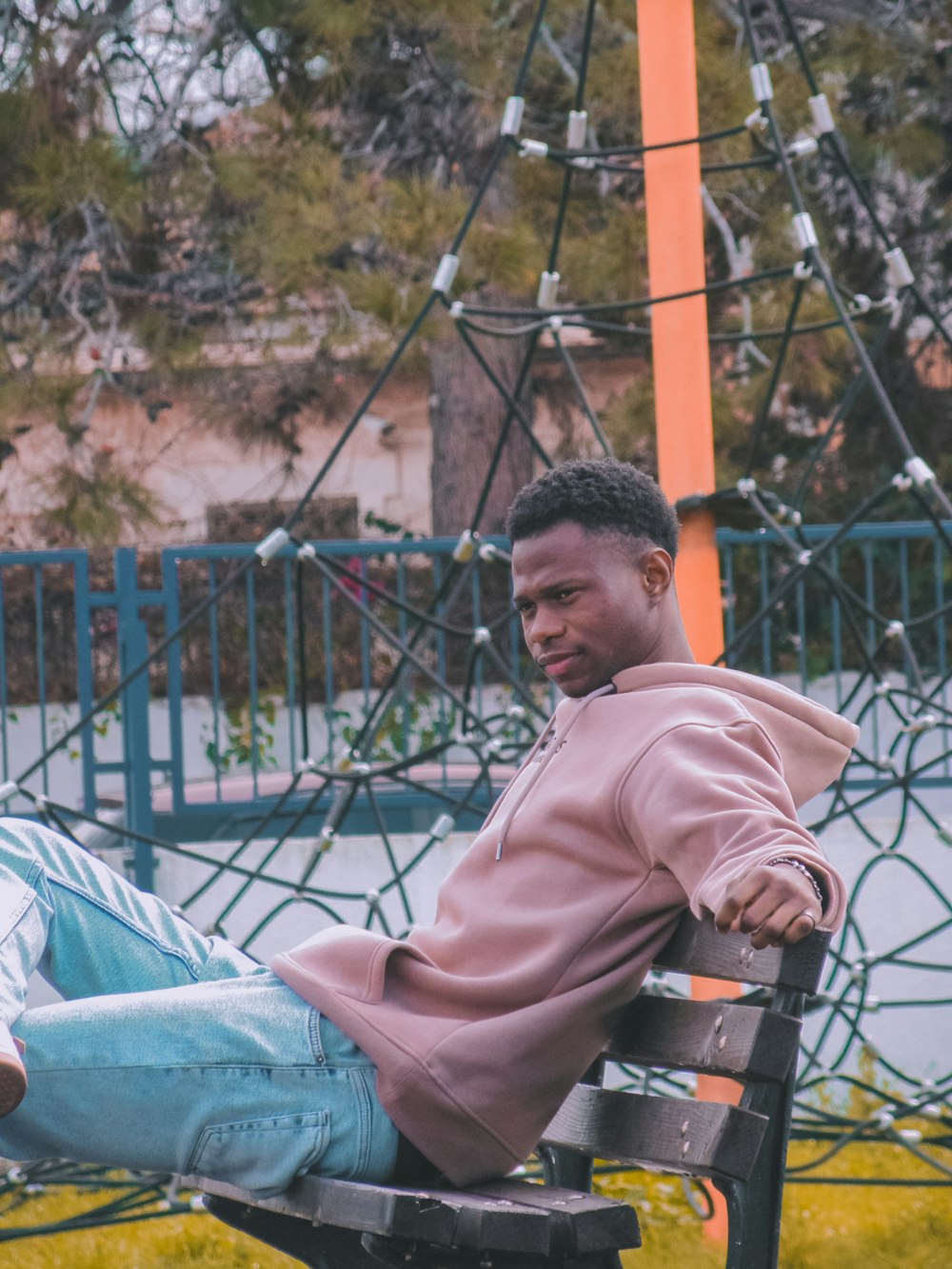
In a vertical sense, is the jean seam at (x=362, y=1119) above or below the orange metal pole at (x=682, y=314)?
below

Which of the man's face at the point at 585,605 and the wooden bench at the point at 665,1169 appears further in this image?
the man's face at the point at 585,605

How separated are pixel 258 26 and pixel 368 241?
94 cm

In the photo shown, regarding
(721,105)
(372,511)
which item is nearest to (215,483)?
(372,511)

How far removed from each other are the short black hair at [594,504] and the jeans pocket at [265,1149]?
2.09 ft

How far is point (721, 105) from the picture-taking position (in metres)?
5.69

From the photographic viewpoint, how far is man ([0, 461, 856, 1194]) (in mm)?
1426

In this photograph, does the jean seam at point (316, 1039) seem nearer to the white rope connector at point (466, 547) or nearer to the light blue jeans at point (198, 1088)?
the light blue jeans at point (198, 1088)

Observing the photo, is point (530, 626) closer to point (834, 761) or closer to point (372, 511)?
point (834, 761)

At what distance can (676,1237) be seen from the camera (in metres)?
2.67

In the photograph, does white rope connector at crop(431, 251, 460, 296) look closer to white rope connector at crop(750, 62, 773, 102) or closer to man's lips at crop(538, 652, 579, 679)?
white rope connector at crop(750, 62, 773, 102)

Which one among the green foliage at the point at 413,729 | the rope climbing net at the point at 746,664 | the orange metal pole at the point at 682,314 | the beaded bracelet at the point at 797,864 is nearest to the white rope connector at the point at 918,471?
the rope climbing net at the point at 746,664

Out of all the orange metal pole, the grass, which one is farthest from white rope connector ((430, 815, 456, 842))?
the grass

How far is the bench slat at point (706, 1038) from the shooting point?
1.35 m

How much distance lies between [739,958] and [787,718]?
264 mm
